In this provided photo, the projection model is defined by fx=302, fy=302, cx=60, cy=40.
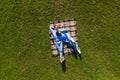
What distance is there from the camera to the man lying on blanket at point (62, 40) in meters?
14.6

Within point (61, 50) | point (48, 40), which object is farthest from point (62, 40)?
point (48, 40)

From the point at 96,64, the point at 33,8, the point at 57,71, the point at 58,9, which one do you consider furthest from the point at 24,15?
the point at 96,64

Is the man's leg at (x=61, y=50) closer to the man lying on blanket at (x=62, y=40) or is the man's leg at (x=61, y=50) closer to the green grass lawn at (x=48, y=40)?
the man lying on blanket at (x=62, y=40)

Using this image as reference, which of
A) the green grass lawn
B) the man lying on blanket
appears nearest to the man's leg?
the man lying on blanket

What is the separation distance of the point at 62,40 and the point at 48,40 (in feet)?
2.60

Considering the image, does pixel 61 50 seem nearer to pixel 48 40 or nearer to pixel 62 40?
pixel 62 40

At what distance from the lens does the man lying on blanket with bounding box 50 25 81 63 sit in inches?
573

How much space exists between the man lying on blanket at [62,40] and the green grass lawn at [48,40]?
32 centimetres

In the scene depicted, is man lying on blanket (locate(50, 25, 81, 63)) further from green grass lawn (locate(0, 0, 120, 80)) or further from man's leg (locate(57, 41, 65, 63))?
green grass lawn (locate(0, 0, 120, 80))

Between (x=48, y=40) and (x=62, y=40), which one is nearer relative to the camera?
(x=62, y=40)

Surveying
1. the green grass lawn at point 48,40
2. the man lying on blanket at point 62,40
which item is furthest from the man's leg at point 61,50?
the green grass lawn at point 48,40

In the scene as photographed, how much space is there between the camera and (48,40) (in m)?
15.0

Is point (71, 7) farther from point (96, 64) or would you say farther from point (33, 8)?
point (96, 64)

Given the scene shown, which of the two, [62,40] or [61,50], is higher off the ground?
[62,40]
